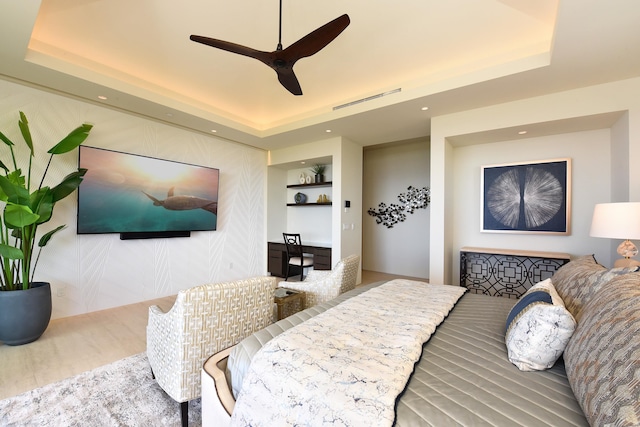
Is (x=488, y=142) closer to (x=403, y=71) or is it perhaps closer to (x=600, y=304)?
(x=403, y=71)

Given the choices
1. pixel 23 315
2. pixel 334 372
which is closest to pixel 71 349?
pixel 23 315

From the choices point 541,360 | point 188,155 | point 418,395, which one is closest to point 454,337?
point 541,360

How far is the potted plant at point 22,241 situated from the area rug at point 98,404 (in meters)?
1.05

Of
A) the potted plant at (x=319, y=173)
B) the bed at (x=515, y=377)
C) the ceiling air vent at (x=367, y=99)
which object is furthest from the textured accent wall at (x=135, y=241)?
the bed at (x=515, y=377)

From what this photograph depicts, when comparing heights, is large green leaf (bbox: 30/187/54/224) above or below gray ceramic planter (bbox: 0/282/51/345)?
above

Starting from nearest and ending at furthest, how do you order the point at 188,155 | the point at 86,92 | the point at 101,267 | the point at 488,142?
the point at 86,92, the point at 101,267, the point at 488,142, the point at 188,155

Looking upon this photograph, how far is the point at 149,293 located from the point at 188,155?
2236 millimetres

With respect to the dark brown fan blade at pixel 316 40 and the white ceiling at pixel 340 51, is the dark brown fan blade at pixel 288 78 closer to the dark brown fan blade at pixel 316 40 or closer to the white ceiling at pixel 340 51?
the dark brown fan blade at pixel 316 40

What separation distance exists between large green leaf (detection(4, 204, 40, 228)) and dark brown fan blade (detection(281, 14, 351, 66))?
8.81 feet

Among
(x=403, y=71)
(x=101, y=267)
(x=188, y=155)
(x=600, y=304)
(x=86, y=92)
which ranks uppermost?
(x=403, y=71)

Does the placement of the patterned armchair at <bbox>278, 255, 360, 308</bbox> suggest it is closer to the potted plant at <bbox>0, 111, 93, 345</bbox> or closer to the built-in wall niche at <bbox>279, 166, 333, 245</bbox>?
the potted plant at <bbox>0, 111, 93, 345</bbox>

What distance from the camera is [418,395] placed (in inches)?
39.3

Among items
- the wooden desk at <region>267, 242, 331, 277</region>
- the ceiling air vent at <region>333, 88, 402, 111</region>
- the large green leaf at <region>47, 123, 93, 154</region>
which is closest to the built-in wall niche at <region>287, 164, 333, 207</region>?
the wooden desk at <region>267, 242, 331, 277</region>

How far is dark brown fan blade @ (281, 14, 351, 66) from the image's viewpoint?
1.80 metres
